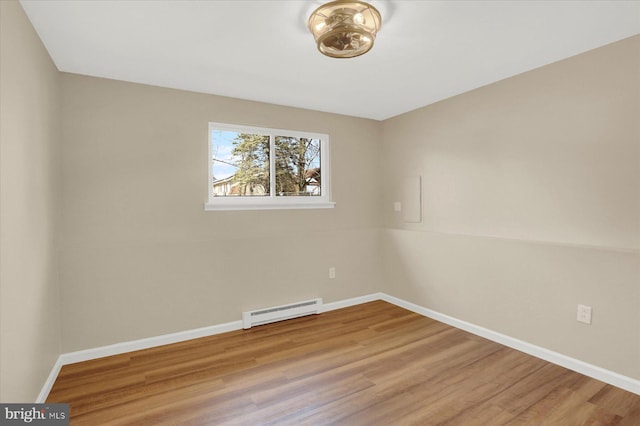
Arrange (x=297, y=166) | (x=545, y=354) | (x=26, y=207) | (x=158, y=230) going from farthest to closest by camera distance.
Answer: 1. (x=297, y=166)
2. (x=158, y=230)
3. (x=545, y=354)
4. (x=26, y=207)

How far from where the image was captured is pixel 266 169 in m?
3.61

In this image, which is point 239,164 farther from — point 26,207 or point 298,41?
point 26,207

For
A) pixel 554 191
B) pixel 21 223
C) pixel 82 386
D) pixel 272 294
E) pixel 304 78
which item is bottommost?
pixel 82 386

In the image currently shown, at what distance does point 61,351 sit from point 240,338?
4.64ft

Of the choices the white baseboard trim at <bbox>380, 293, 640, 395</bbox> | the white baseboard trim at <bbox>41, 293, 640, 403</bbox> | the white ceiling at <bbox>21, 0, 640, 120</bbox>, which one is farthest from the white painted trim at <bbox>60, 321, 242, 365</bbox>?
the white ceiling at <bbox>21, 0, 640, 120</bbox>

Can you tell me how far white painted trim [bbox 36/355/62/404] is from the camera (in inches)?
80.5

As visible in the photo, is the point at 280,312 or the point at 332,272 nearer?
the point at 280,312

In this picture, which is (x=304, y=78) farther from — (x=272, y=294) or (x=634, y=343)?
(x=634, y=343)

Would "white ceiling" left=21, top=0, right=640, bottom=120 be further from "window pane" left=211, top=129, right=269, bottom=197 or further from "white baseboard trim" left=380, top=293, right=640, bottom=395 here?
"white baseboard trim" left=380, top=293, right=640, bottom=395

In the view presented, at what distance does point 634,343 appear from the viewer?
213 centimetres

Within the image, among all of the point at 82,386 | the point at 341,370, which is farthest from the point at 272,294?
the point at 82,386

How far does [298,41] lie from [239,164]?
5.30ft

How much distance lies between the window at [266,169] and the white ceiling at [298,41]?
52 centimetres

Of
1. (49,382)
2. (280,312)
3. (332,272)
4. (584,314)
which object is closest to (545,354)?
(584,314)
